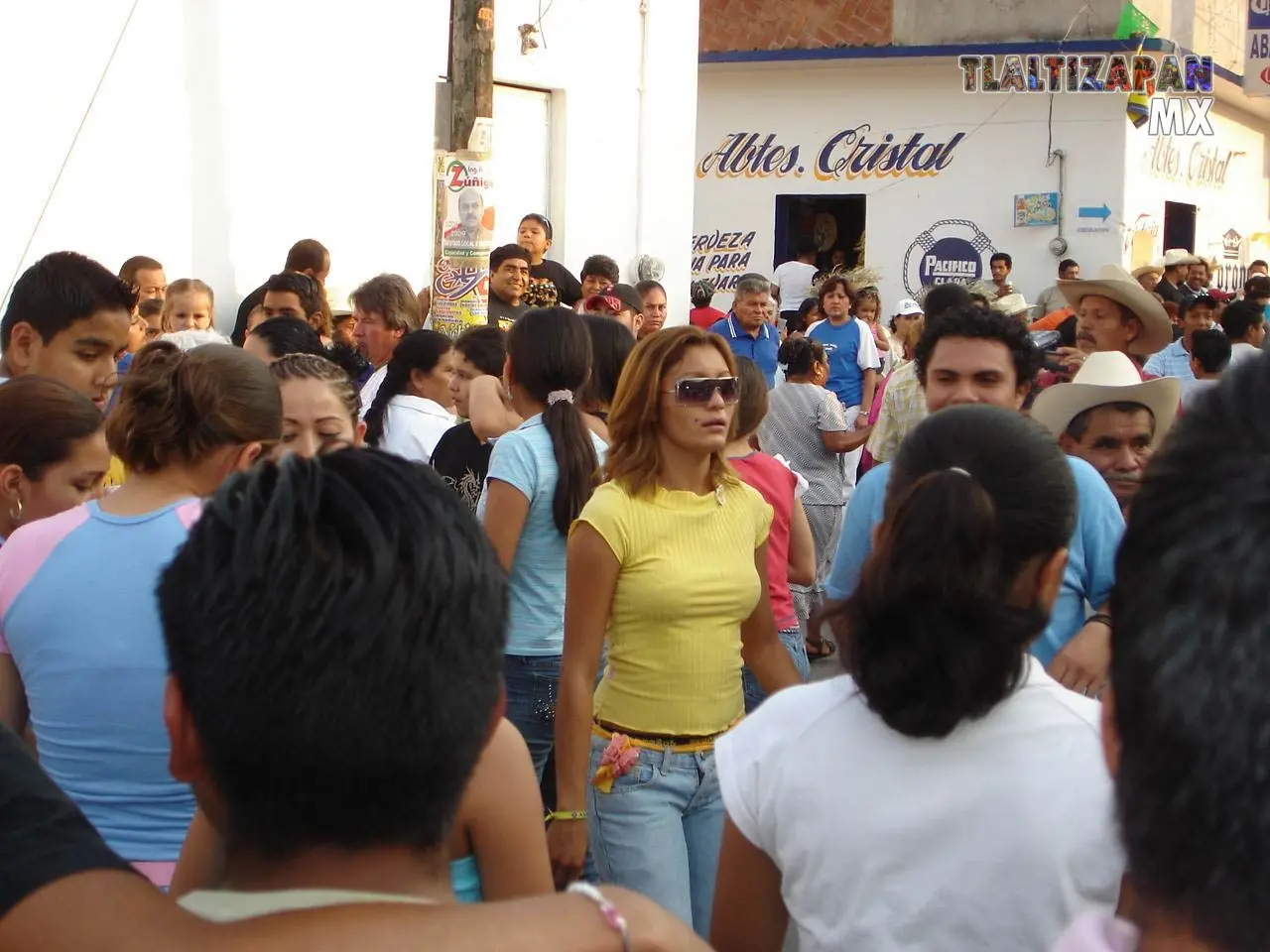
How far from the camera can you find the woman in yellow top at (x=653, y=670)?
3896 mm

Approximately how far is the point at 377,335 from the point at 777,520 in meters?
2.99

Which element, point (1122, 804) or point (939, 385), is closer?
point (1122, 804)

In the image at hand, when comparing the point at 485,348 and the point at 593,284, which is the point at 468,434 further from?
the point at 593,284

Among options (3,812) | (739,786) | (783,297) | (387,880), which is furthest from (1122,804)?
(783,297)

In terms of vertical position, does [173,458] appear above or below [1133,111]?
below

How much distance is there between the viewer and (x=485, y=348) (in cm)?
629

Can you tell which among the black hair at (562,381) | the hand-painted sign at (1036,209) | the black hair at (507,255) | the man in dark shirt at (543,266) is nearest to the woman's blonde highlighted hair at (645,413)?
the black hair at (562,381)

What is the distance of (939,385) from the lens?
4359 mm

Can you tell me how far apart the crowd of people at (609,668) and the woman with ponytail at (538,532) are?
13 millimetres

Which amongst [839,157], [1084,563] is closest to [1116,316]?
[1084,563]

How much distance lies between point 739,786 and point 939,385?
2.24 meters

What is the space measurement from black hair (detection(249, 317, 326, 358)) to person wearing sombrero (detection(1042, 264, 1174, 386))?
312 cm

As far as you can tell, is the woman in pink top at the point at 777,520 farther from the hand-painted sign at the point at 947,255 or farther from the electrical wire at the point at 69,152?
the hand-painted sign at the point at 947,255

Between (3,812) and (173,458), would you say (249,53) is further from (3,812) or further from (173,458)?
(3,812)
